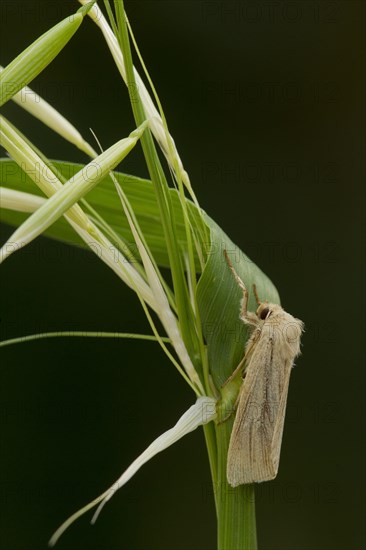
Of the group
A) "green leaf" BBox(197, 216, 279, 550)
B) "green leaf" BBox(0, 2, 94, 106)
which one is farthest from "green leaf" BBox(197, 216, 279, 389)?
"green leaf" BBox(0, 2, 94, 106)

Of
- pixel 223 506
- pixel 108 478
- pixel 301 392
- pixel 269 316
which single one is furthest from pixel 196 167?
pixel 223 506

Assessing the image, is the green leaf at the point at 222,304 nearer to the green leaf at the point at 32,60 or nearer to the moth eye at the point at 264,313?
the moth eye at the point at 264,313

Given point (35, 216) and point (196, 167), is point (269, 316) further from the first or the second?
point (196, 167)

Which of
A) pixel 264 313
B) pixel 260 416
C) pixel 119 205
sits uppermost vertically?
pixel 119 205

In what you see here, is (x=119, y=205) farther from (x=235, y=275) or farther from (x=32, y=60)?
(x=32, y=60)

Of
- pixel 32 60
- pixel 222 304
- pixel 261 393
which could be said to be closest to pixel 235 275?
pixel 222 304

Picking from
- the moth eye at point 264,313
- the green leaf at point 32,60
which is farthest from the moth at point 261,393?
the green leaf at point 32,60

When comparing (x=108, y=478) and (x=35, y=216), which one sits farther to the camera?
(x=108, y=478)
